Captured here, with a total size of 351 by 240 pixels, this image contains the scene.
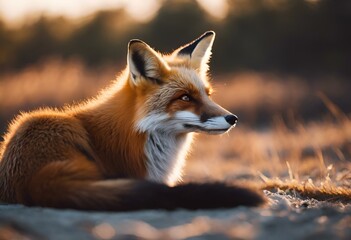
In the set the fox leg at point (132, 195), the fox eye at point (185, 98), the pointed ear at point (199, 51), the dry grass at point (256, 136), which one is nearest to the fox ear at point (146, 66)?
the fox eye at point (185, 98)

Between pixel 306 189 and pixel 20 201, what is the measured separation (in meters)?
2.77

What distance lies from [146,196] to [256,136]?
32.2 ft

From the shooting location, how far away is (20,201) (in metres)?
4.17

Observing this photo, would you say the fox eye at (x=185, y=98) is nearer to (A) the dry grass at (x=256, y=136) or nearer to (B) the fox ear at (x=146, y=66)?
(B) the fox ear at (x=146, y=66)

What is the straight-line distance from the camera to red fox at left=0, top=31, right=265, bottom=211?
3.70 meters

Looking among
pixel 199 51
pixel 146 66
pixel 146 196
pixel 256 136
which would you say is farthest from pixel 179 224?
pixel 256 136

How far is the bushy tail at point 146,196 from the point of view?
3.64m

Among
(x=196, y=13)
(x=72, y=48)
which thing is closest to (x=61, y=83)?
(x=72, y=48)

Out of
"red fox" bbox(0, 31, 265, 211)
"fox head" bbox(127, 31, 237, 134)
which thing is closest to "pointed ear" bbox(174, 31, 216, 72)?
"red fox" bbox(0, 31, 265, 211)

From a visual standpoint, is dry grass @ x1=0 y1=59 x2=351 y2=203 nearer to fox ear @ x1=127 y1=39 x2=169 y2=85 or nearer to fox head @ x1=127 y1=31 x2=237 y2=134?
fox head @ x1=127 y1=31 x2=237 y2=134

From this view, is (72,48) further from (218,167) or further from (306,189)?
(306,189)

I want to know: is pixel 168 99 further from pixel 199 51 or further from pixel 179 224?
pixel 179 224

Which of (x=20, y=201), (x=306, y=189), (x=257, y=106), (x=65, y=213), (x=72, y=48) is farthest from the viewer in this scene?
(x=72, y=48)

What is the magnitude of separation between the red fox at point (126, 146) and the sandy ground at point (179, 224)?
159 millimetres
